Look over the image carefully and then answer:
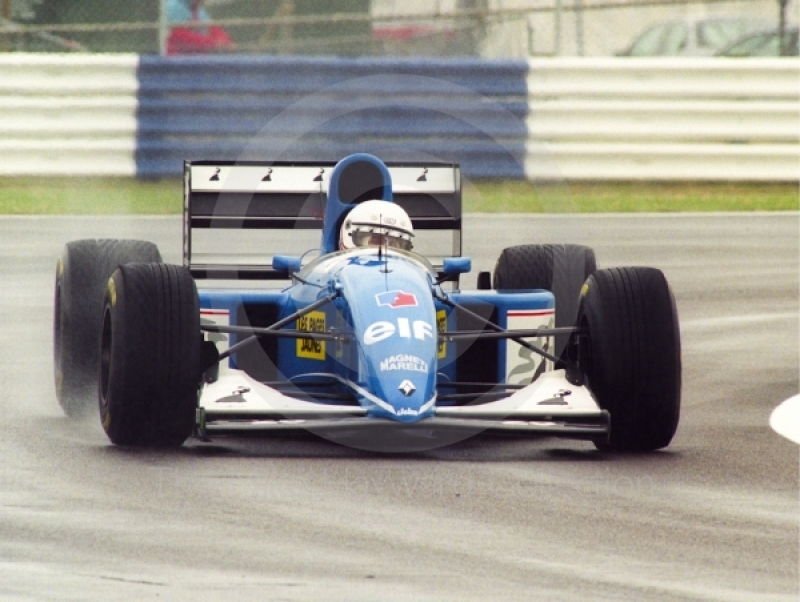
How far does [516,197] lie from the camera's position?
17.8 m

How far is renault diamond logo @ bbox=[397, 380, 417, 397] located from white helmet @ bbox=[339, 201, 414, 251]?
1.37 m

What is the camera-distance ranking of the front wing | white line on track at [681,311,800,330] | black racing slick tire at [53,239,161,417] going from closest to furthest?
the front wing
black racing slick tire at [53,239,161,417]
white line on track at [681,311,800,330]

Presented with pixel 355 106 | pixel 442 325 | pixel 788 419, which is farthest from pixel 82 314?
pixel 355 106

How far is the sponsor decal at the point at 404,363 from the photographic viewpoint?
6879 mm

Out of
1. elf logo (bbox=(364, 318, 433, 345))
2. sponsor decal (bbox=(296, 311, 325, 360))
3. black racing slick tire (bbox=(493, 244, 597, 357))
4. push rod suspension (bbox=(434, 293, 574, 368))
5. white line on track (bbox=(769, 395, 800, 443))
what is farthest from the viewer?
black racing slick tire (bbox=(493, 244, 597, 357))

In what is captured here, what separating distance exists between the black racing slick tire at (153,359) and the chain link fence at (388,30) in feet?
36.2

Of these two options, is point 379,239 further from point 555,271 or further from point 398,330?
point 555,271

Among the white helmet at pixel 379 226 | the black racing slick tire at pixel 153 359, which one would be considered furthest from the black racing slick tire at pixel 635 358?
the black racing slick tire at pixel 153 359

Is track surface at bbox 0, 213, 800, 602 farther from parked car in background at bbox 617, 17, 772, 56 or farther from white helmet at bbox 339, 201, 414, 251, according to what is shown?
parked car in background at bbox 617, 17, 772, 56

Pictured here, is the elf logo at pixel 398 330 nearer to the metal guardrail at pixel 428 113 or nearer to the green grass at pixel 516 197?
the green grass at pixel 516 197

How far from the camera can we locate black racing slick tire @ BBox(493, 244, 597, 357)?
29.9 feet

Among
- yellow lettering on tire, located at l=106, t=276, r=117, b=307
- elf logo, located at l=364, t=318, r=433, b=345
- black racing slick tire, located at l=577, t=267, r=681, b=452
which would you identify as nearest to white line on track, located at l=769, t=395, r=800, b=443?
black racing slick tire, located at l=577, t=267, r=681, b=452

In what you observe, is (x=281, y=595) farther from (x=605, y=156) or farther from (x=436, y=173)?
(x=605, y=156)

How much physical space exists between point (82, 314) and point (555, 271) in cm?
250
